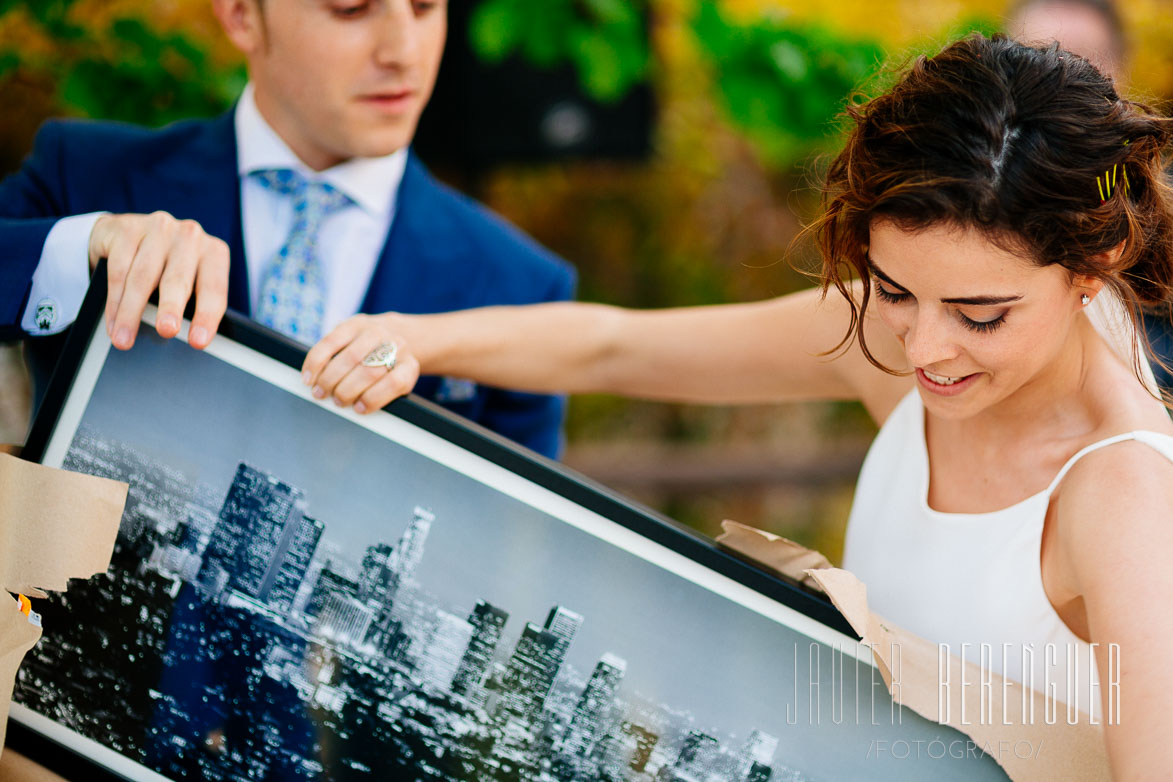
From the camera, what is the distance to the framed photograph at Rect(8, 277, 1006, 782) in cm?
98

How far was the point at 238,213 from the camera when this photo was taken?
1.49 m

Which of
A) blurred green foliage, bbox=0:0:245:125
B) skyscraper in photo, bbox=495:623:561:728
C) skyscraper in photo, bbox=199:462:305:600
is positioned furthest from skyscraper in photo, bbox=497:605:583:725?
blurred green foliage, bbox=0:0:245:125

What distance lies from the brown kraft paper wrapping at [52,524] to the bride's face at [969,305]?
2.52ft

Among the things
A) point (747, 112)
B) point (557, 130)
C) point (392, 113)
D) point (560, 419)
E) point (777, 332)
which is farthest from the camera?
point (557, 130)

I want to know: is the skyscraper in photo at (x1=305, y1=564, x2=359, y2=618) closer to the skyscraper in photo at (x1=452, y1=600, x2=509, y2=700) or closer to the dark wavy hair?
the skyscraper in photo at (x1=452, y1=600, x2=509, y2=700)

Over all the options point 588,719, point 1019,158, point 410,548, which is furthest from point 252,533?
point 1019,158

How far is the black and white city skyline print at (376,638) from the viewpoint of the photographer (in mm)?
984

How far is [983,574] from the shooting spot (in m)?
1.12

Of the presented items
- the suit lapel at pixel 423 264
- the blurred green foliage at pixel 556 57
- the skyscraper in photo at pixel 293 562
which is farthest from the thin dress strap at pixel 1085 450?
the blurred green foliage at pixel 556 57

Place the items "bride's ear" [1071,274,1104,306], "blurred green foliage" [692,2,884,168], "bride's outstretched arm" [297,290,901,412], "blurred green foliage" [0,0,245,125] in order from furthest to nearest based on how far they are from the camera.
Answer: "blurred green foliage" [692,2,884,168]
"blurred green foliage" [0,0,245,125]
"bride's outstretched arm" [297,290,901,412]
"bride's ear" [1071,274,1104,306]

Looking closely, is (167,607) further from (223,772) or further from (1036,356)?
(1036,356)

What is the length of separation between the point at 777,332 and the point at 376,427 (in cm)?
59

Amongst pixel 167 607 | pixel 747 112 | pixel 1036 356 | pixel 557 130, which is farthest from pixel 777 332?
pixel 557 130

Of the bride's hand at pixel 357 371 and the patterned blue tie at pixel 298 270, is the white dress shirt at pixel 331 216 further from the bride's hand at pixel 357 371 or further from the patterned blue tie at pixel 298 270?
the bride's hand at pixel 357 371
